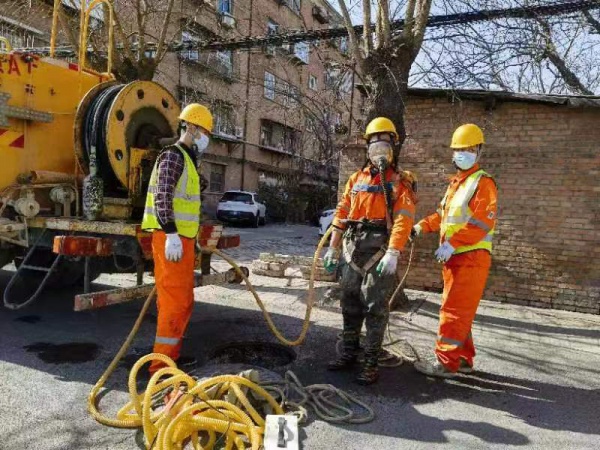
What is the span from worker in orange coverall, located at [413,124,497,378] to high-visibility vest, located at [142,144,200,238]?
1.99 metres

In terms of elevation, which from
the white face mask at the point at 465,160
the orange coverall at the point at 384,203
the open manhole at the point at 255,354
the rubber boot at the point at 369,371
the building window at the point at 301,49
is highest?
the building window at the point at 301,49

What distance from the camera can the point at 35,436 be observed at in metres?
2.79

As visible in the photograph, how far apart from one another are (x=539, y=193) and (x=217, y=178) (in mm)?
20977

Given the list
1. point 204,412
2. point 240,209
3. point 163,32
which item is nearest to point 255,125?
point 240,209

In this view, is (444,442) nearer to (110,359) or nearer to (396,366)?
(396,366)

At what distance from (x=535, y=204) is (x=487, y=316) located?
1870 millimetres

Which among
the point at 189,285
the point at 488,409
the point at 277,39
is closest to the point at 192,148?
the point at 189,285

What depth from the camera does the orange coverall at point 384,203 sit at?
381cm

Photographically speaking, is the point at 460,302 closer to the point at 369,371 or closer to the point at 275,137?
the point at 369,371

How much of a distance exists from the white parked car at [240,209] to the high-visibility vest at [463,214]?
1815 cm

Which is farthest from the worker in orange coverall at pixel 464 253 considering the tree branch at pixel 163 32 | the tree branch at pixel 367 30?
the tree branch at pixel 163 32

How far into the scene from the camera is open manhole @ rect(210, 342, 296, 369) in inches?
169

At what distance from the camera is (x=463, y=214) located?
155 inches

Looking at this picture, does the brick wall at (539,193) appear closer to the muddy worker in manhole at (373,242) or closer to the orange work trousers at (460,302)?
the orange work trousers at (460,302)
